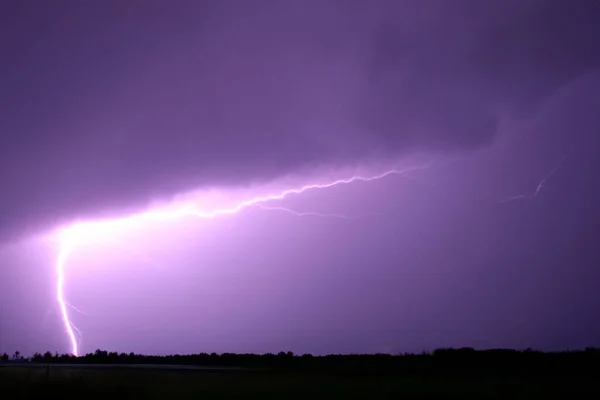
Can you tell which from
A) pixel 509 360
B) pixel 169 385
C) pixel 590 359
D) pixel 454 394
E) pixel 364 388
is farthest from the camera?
pixel 509 360

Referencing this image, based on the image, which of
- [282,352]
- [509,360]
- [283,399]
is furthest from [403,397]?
[282,352]

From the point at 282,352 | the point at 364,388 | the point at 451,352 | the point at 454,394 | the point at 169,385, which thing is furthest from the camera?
the point at 282,352

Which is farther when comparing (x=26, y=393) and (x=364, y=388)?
(x=364, y=388)

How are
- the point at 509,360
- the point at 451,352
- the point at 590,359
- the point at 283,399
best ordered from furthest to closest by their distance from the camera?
the point at 451,352
the point at 509,360
the point at 590,359
the point at 283,399

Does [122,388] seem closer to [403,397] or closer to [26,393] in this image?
[26,393]

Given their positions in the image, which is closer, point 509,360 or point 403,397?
point 403,397

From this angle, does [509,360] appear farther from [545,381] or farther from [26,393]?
[26,393]

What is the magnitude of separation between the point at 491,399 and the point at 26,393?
13813 millimetres

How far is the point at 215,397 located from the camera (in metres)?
15.9

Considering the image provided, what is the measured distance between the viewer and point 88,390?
16938 mm

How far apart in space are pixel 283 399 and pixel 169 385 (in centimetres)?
597

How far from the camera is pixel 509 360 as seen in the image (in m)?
32.6

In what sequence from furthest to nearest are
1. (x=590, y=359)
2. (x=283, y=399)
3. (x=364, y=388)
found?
(x=590, y=359)
(x=364, y=388)
(x=283, y=399)

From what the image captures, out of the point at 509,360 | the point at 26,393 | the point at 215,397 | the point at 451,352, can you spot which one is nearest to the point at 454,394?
the point at 215,397
